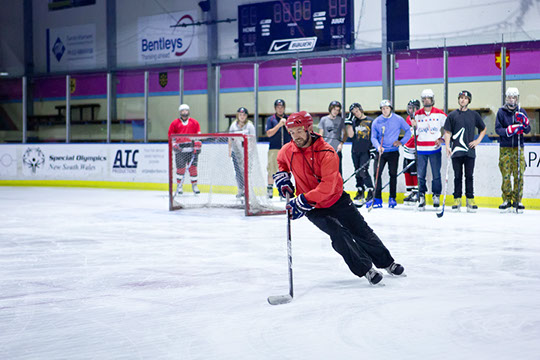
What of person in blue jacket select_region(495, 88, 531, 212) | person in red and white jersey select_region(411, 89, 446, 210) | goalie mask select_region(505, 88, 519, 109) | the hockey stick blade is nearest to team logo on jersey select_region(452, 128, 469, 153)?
person in red and white jersey select_region(411, 89, 446, 210)

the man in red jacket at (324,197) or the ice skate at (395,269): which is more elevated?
the man in red jacket at (324,197)

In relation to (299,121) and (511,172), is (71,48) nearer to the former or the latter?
(511,172)

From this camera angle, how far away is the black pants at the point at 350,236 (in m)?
3.29

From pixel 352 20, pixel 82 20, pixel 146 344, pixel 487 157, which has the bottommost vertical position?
pixel 146 344

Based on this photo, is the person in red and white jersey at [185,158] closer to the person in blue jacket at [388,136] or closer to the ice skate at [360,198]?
the ice skate at [360,198]

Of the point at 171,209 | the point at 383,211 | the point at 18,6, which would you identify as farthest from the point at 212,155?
the point at 18,6

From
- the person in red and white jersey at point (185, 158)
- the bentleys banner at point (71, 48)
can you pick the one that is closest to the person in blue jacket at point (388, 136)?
the person in red and white jersey at point (185, 158)

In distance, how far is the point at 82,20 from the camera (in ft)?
54.0

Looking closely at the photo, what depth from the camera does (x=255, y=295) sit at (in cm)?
318

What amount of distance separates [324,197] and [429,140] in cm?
453

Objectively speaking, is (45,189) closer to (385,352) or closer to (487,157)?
(487,157)

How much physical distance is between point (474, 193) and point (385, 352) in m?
6.14

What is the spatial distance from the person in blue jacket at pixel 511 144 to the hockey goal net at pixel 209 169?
7.93 feet

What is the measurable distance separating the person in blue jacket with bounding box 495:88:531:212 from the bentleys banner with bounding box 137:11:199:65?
9.15 meters
